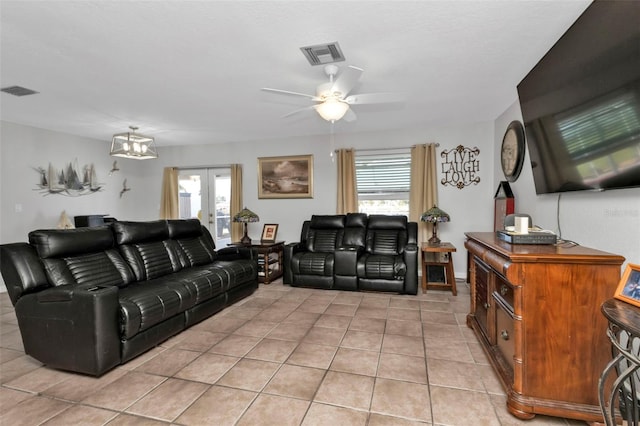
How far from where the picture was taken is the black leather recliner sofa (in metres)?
4.07

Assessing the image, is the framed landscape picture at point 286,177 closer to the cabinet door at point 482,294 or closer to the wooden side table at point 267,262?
the wooden side table at point 267,262

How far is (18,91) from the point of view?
10.8ft

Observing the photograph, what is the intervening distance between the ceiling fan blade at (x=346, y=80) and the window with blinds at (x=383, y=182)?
286 cm

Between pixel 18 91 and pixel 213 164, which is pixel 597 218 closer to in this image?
pixel 18 91

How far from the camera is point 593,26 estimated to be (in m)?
1.73

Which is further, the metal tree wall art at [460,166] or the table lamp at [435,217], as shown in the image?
the metal tree wall art at [460,166]

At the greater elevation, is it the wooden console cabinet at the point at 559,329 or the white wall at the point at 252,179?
the white wall at the point at 252,179

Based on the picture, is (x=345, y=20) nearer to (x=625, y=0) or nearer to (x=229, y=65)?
(x=229, y=65)

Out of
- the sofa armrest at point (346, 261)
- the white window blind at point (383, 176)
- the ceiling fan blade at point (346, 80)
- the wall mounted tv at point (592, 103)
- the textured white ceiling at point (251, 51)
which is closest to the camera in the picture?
the wall mounted tv at point (592, 103)

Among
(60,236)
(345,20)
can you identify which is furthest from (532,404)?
(60,236)

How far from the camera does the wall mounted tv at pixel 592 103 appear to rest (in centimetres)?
151

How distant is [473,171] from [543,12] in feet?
10.1

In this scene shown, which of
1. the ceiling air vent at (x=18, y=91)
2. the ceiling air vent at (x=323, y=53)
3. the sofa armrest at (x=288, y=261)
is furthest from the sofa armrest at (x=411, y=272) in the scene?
the ceiling air vent at (x=18, y=91)

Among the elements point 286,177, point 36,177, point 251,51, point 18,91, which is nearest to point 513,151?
point 251,51
